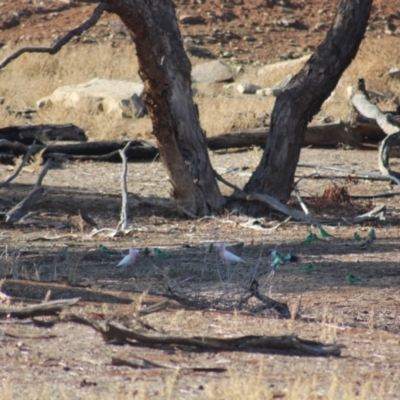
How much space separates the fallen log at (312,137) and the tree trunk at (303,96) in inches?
136

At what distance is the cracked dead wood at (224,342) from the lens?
4180mm

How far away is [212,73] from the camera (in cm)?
2098

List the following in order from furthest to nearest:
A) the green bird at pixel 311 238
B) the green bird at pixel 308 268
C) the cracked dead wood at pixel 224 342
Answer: the green bird at pixel 311 238, the green bird at pixel 308 268, the cracked dead wood at pixel 224 342

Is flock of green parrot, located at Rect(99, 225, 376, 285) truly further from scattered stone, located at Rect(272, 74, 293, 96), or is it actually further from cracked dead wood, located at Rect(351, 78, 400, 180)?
scattered stone, located at Rect(272, 74, 293, 96)

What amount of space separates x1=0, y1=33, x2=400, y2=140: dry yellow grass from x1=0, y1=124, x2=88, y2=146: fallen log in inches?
41.5

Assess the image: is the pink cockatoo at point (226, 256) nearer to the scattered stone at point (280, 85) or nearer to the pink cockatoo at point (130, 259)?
the pink cockatoo at point (130, 259)

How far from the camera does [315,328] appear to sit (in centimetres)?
484

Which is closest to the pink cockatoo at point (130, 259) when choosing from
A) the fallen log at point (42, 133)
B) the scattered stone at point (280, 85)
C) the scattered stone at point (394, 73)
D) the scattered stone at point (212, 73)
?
the fallen log at point (42, 133)

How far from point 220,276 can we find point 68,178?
204 inches

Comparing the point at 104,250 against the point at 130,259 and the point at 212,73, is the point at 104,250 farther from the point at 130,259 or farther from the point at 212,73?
the point at 212,73

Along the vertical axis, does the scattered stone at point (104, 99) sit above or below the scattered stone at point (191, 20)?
below

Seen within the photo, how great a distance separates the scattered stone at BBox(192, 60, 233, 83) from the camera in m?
20.7

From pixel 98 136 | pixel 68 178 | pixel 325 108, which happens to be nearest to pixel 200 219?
pixel 68 178

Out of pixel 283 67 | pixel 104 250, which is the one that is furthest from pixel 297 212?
pixel 283 67
